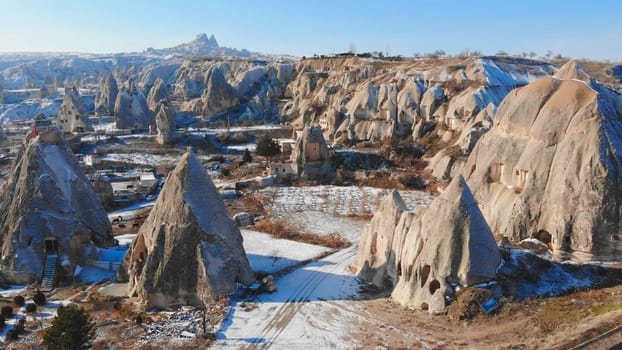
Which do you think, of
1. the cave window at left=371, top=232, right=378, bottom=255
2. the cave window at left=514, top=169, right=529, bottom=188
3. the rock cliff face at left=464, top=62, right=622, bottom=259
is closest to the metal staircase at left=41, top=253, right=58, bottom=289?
the cave window at left=371, top=232, right=378, bottom=255

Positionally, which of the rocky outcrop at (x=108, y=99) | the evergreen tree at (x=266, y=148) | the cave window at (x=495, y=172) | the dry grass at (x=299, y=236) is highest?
the rocky outcrop at (x=108, y=99)

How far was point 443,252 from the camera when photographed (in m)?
17.5

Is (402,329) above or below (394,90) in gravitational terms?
below

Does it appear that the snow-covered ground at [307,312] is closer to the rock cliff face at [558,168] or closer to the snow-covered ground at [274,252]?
the snow-covered ground at [274,252]

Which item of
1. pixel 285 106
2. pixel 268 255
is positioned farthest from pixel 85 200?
pixel 285 106

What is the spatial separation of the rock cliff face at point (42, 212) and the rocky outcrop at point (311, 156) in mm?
23262

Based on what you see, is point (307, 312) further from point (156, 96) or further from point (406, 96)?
point (156, 96)

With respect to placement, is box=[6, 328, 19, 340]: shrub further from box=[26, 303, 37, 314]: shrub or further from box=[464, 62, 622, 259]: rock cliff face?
box=[464, 62, 622, 259]: rock cliff face

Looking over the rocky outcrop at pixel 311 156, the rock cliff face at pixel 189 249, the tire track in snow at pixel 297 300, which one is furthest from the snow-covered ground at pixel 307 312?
the rocky outcrop at pixel 311 156

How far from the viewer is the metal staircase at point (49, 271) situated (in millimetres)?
21406

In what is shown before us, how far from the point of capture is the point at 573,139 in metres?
22.6

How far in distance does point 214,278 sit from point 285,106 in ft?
236

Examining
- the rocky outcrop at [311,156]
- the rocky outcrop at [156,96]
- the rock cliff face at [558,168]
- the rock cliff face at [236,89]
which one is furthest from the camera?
the rocky outcrop at [156,96]

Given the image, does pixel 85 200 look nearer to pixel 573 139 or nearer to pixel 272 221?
pixel 272 221
